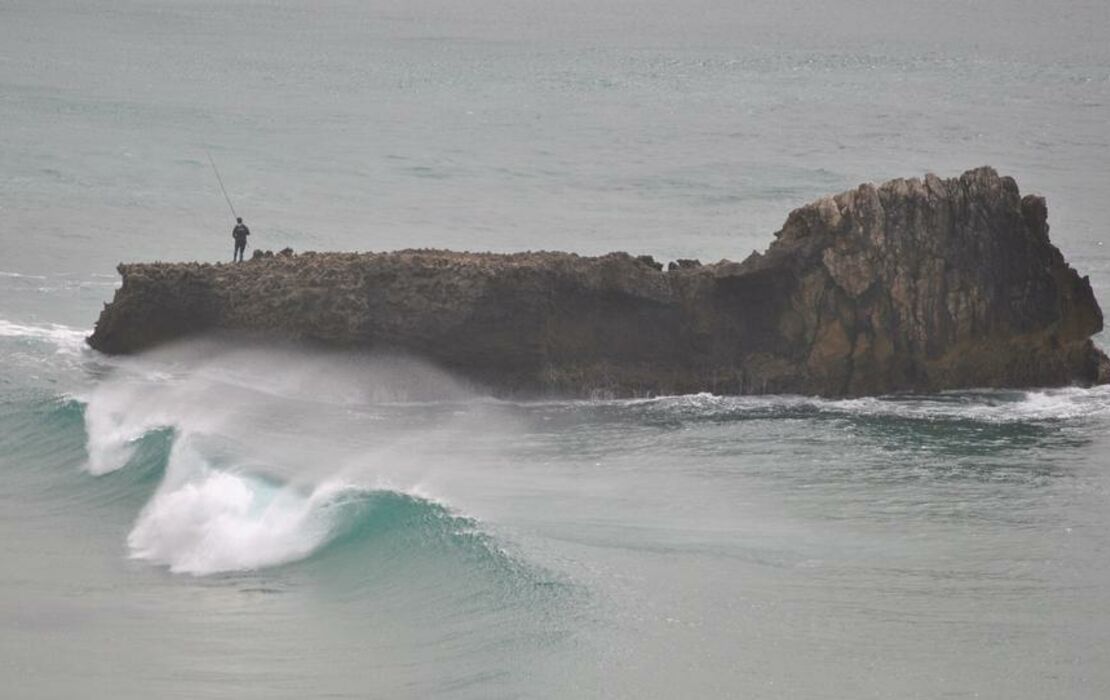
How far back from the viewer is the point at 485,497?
92.8 feet

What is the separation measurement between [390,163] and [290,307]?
29.4 meters

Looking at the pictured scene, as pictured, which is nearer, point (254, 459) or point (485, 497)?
point (485, 497)

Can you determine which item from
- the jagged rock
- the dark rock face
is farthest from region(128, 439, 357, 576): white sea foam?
the jagged rock

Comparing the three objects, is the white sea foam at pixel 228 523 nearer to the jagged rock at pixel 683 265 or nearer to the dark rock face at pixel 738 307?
the dark rock face at pixel 738 307

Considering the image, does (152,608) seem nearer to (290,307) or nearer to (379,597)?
(379,597)

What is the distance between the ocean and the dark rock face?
0.50 meters

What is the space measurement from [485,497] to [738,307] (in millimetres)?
7386

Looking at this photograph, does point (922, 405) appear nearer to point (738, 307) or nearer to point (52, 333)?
point (738, 307)

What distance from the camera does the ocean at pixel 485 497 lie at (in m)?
22.6

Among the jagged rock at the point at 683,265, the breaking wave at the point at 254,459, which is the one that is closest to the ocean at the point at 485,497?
the breaking wave at the point at 254,459

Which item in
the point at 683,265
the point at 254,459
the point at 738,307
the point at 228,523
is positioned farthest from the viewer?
the point at 683,265

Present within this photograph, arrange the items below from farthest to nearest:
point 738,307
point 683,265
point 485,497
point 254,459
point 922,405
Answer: point 683,265
point 738,307
point 922,405
point 254,459
point 485,497

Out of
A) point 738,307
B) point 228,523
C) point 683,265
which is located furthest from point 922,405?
point 228,523

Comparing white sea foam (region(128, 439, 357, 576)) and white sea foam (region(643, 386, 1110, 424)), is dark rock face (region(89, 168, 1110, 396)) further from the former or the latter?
white sea foam (region(128, 439, 357, 576))
